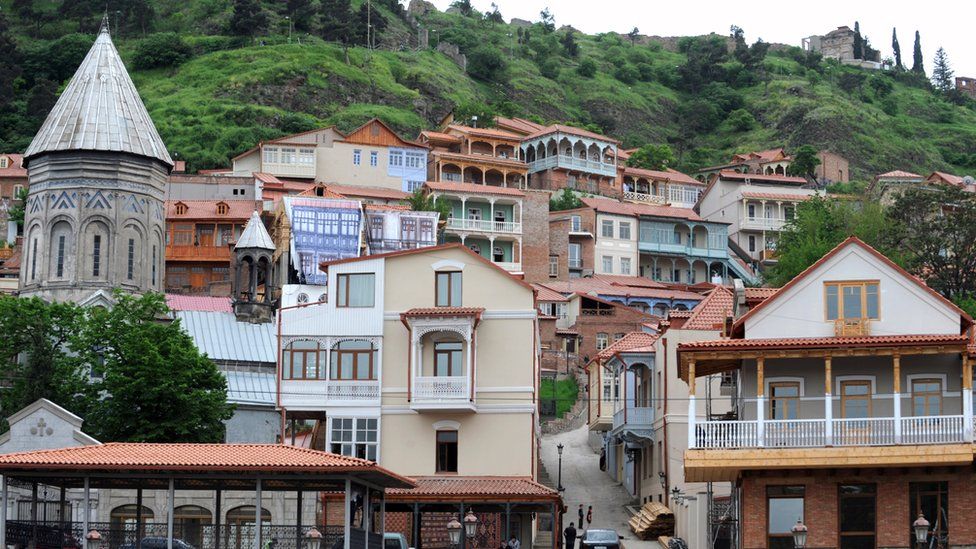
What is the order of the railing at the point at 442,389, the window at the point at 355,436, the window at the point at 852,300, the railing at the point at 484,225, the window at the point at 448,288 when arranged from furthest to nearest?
the railing at the point at 484,225 < the window at the point at 448,288 < the window at the point at 355,436 < the railing at the point at 442,389 < the window at the point at 852,300

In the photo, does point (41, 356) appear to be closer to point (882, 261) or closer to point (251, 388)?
point (251, 388)

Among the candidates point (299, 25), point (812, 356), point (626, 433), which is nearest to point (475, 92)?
point (299, 25)

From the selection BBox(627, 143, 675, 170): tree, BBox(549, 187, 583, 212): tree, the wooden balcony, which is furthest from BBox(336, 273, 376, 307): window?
BBox(627, 143, 675, 170): tree

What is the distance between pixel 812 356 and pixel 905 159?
126024 millimetres

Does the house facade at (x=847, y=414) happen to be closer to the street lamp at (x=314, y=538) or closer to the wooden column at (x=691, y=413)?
the wooden column at (x=691, y=413)

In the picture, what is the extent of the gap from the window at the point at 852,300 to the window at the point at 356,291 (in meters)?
18.6

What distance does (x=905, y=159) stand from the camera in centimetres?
16138

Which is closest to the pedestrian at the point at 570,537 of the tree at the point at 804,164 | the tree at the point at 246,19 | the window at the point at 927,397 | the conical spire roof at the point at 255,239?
the window at the point at 927,397

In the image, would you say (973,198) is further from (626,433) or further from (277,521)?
(277,521)

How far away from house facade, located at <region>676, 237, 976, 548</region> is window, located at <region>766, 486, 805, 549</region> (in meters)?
0.03

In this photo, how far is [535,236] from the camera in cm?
10312

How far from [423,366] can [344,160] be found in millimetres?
58964

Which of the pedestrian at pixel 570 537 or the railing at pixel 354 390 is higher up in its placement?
the railing at pixel 354 390

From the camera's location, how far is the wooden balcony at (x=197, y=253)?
A: 9319 cm
